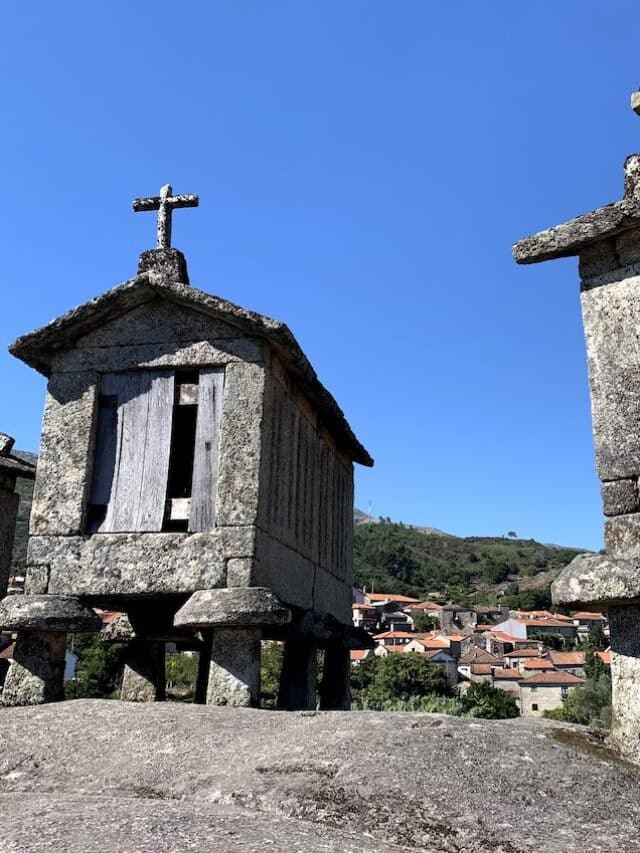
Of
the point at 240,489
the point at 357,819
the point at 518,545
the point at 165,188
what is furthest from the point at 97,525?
the point at 518,545

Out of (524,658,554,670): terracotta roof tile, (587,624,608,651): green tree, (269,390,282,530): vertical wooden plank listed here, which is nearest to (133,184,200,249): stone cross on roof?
(269,390,282,530): vertical wooden plank

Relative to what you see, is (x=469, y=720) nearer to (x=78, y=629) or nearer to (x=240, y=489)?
(x=240, y=489)

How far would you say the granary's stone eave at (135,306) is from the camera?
250 inches

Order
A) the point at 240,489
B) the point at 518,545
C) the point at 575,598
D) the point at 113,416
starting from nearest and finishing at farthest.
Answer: the point at 575,598, the point at 240,489, the point at 113,416, the point at 518,545

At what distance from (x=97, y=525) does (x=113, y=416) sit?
0.94m

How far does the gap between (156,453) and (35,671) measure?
6.23 ft

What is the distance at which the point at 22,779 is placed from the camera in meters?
4.02

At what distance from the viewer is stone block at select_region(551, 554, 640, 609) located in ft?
11.3

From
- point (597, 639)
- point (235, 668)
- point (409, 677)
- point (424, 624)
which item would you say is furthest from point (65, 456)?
point (424, 624)

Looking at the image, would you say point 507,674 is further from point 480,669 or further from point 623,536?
point 623,536

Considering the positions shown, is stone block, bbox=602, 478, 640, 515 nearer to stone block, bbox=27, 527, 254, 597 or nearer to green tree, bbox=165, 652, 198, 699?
stone block, bbox=27, 527, 254, 597

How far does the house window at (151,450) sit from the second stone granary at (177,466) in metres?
0.01

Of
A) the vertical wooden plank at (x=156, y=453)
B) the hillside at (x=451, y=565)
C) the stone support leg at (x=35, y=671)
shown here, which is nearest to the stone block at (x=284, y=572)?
the vertical wooden plank at (x=156, y=453)

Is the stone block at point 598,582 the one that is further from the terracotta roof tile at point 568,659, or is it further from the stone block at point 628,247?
the terracotta roof tile at point 568,659
